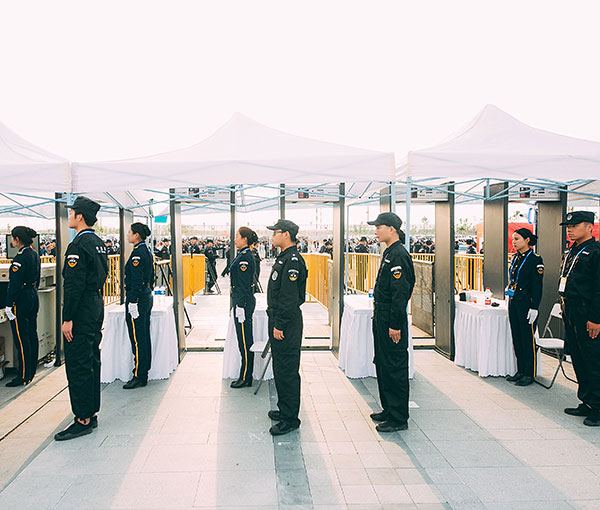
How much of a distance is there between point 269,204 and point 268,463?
5.32 metres

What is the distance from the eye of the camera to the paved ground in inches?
114

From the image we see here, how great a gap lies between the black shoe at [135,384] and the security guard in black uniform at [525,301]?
4588 mm

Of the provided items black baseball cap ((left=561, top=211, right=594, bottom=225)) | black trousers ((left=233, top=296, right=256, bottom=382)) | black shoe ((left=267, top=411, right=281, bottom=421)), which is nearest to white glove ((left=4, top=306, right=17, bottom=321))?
black trousers ((left=233, top=296, right=256, bottom=382))

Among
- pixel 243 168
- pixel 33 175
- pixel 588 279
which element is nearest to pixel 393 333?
pixel 588 279

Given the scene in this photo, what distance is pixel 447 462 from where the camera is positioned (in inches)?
134

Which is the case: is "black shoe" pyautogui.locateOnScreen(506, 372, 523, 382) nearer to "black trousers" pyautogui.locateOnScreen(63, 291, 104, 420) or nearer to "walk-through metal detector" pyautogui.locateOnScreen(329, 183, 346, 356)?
"walk-through metal detector" pyautogui.locateOnScreen(329, 183, 346, 356)

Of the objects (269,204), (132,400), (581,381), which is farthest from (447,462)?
A: (269,204)

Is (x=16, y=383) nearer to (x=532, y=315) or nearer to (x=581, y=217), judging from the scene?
(x=532, y=315)

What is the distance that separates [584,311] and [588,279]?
32cm

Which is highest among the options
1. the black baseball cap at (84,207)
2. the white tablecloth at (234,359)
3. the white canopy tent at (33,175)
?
the white canopy tent at (33,175)

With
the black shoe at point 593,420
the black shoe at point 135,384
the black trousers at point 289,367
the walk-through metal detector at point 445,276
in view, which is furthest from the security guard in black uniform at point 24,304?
the black shoe at point 593,420

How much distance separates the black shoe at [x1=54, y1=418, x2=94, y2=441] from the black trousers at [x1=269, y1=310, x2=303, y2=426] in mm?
1784

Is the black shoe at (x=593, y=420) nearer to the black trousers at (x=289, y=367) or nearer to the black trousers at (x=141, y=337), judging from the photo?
the black trousers at (x=289, y=367)

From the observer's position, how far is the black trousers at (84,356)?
3.75m
